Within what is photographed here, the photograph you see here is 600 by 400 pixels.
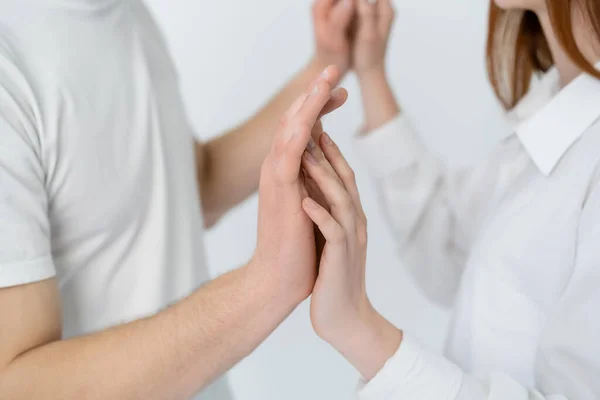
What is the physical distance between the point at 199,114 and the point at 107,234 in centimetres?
65

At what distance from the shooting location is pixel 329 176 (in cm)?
51

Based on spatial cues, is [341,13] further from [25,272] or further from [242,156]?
[25,272]

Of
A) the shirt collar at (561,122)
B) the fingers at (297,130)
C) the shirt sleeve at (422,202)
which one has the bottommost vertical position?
the shirt sleeve at (422,202)

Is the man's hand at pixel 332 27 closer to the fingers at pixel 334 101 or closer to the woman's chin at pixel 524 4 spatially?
the woman's chin at pixel 524 4

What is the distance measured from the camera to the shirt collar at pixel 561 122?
679 millimetres

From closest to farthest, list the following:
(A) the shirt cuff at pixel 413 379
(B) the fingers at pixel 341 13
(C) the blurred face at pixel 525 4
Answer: (A) the shirt cuff at pixel 413 379, (C) the blurred face at pixel 525 4, (B) the fingers at pixel 341 13

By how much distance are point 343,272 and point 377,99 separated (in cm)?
46

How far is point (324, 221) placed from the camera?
499mm

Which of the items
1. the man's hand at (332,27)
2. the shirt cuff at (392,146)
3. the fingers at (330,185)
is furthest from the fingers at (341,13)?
the fingers at (330,185)

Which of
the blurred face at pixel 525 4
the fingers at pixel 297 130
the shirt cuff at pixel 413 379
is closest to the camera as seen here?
the fingers at pixel 297 130

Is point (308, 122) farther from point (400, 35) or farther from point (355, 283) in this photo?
point (400, 35)

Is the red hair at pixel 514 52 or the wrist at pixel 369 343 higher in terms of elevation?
the red hair at pixel 514 52

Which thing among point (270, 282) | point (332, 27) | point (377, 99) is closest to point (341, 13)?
point (332, 27)

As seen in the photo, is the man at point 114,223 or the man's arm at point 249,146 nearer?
the man at point 114,223
